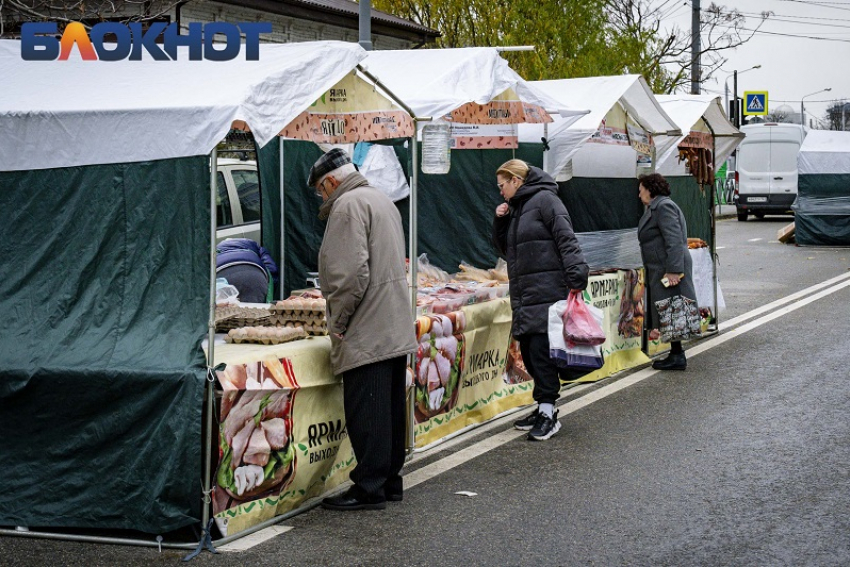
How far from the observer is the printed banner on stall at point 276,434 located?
568 centimetres

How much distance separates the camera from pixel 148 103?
568 centimetres

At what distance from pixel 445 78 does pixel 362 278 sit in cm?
274

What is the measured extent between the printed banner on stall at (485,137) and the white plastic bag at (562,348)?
294cm

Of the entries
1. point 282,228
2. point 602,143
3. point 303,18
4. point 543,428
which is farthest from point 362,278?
point 303,18

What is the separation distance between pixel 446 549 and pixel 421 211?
5.46 meters

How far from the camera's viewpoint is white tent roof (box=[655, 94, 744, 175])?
11.9m

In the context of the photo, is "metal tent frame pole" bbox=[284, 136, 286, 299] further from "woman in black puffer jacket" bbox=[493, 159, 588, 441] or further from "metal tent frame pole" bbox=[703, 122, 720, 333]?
"metal tent frame pole" bbox=[703, 122, 720, 333]

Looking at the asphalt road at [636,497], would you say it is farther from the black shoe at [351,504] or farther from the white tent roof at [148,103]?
the white tent roof at [148,103]

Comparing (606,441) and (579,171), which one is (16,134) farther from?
(579,171)

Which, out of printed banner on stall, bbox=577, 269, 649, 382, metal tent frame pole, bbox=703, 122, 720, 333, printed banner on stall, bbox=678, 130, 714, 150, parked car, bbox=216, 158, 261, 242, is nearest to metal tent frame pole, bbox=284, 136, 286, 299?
parked car, bbox=216, 158, 261, 242

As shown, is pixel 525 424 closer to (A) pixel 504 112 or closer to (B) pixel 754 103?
(A) pixel 504 112

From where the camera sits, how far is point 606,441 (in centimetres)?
785

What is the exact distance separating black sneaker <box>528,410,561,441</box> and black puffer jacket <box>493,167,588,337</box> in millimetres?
613

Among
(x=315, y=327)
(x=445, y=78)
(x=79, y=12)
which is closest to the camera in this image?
(x=315, y=327)
